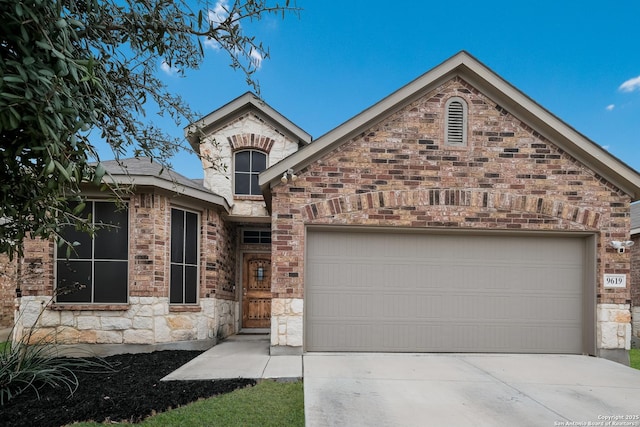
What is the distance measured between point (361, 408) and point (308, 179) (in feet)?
13.9

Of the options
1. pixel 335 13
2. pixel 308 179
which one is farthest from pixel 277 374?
pixel 335 13

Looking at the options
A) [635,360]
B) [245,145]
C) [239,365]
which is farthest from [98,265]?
[635,360]

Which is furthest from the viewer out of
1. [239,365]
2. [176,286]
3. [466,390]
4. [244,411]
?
[176,286]

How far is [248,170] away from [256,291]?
12.3ft

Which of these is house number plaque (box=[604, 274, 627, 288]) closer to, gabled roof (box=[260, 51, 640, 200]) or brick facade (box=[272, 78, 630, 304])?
brick facade (box=[272, 78, 630, 304])

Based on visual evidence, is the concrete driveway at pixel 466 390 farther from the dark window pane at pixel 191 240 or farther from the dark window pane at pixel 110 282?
the dark window pane at pixel 110 282

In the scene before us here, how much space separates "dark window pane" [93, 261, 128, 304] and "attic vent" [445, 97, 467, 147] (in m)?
7.09

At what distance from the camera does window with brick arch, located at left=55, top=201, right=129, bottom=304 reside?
8.08 m

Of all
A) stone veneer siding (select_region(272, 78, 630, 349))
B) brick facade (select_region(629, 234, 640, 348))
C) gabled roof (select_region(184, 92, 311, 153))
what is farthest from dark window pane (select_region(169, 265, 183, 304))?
brick facade (select_region(629, 234, 640, 348))

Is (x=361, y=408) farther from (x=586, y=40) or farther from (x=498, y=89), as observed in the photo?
(x=586, y=40)

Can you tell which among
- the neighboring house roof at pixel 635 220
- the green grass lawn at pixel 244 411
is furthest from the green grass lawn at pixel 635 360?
the green grass lawn at pixel 244 411

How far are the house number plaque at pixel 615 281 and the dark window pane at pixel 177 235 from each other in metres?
8.73

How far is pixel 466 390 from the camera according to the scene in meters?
5.33

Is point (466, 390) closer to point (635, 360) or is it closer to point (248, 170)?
point (635, 360)
